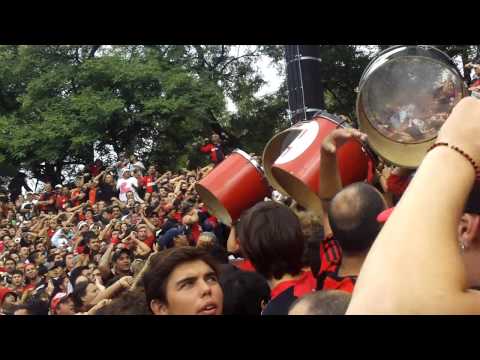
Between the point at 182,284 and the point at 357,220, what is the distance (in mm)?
543

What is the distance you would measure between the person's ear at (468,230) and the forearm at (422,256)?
291mm

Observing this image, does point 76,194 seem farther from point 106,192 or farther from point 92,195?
point 106,192

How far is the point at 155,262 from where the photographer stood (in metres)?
2.16

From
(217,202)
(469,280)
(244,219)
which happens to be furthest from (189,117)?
(469,280)

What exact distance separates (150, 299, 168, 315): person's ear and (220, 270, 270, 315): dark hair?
0.69ft

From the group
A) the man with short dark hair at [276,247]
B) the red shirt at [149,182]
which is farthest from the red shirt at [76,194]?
the man with short dark hair at [276,247]

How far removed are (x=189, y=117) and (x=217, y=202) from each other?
14.3 m

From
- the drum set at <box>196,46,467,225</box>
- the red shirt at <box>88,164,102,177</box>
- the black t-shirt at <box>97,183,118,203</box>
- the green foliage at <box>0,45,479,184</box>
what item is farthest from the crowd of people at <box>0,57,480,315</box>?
the green foliage at <box>0,45,479,184</box>

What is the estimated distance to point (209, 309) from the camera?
6.70 feet

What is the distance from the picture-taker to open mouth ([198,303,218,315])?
203cm

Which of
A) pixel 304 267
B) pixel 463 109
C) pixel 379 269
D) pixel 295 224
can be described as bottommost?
pixel 304 267

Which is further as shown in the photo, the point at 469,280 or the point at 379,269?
the point at 469,280

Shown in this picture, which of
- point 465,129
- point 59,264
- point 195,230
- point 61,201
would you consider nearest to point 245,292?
point 465,129
